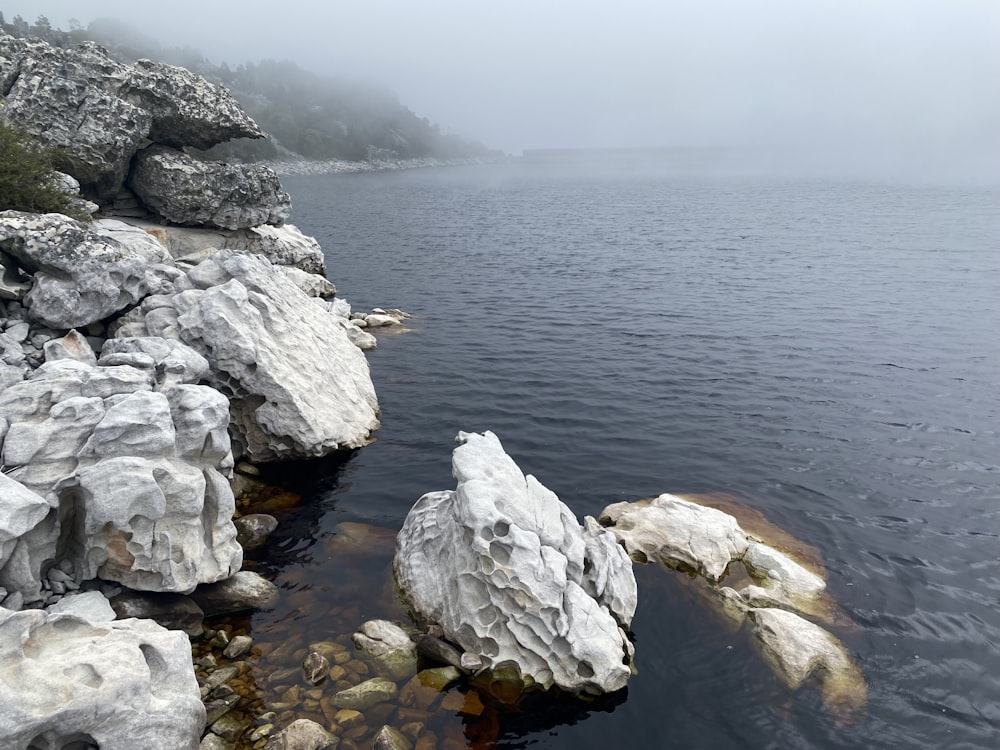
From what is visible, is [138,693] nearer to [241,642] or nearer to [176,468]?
[241,642]

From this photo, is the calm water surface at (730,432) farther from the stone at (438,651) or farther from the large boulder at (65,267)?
the large boulder at (65,267)

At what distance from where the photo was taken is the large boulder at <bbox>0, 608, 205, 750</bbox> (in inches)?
354

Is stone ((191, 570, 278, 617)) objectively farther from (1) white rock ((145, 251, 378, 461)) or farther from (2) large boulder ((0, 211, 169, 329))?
(2) large boulder ((0, 211, 169, 329))

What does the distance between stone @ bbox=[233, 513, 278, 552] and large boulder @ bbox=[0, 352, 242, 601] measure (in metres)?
2.40

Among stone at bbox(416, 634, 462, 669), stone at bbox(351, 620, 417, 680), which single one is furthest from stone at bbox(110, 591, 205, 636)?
stone at bbox(416, 634, 462, 669)

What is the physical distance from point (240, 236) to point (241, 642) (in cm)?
3123

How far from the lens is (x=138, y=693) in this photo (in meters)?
10.0

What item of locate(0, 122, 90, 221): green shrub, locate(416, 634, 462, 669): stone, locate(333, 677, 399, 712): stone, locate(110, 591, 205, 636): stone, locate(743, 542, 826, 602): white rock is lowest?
locate(333, 677, 399, 712): stone

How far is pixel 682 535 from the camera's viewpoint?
714 inches

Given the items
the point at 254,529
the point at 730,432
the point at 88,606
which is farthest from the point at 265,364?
the point at 730,432

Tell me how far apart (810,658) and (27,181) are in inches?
1152

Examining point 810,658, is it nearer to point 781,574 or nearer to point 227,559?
point 781,574

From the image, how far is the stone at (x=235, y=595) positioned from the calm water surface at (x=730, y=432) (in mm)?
523

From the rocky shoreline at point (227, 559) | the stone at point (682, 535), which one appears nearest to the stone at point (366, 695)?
the rocky shoreline at point (227, 559)
